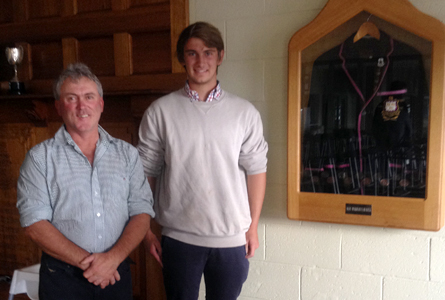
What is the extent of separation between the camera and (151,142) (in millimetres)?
1404

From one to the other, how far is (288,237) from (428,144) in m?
0.72

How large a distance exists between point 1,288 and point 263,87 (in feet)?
6.66

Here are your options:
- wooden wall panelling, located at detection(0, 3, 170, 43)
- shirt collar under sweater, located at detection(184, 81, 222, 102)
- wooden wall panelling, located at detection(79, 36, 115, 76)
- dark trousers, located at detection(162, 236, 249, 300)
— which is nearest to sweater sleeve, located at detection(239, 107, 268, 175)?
shirt collar under sweater, located at detection(184, 81, 222, 102)

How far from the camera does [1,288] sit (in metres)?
2.24

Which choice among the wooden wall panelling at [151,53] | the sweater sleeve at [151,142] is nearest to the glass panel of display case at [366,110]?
the sweater sleeve at [151,142]

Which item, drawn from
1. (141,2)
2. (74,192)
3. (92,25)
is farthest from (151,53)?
(74,192)

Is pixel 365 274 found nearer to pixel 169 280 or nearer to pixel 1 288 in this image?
pixel 169 280

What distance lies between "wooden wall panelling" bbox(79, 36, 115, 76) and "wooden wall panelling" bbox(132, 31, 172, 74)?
0.47ft

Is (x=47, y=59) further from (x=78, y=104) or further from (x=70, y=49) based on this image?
(x=78, y=104)

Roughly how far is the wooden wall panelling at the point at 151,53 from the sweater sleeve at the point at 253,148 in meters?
0.66

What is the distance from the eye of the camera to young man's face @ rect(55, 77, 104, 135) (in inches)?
43.1

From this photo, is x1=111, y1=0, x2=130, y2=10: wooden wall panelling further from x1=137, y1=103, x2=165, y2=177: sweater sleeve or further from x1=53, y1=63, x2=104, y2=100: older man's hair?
x1=53, y1=63, x2=104, y2=100: older man's hair

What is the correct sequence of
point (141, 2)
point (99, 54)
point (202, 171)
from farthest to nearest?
point (99, 54) < point (141, 2) < point (202, 171)

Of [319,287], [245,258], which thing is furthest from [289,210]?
[319,287]
